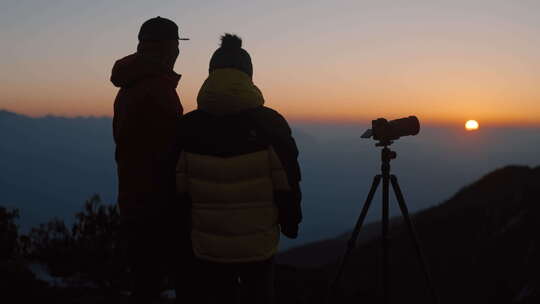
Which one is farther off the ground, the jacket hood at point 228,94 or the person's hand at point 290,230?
the jacket hood at point 228,94

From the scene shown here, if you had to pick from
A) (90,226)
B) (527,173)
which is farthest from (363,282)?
(527,173)

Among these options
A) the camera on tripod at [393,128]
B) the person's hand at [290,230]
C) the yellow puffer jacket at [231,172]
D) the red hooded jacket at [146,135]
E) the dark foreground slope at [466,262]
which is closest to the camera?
the yellow puffer jacket at [231,172]

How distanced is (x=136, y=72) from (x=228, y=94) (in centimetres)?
86

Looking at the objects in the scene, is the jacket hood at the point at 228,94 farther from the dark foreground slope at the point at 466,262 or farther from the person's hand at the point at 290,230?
the dark foreground slope at the point at 466,262

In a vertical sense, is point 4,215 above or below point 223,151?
below

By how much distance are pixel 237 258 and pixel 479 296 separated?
30.1 ft

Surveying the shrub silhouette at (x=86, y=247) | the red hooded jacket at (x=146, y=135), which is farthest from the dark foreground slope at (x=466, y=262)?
the red hooded jacket at (x=146, y=135)

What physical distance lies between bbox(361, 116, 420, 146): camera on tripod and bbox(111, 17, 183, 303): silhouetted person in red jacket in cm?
182

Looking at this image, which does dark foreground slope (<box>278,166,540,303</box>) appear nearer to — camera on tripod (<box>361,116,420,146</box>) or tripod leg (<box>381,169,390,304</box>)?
tripod leg (<box>381,169,390,304</box>)

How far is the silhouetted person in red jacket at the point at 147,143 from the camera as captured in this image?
10.6ft

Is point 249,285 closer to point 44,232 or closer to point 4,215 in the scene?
point 44,232

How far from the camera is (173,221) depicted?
3.13m

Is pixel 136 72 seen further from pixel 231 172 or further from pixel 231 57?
pixel 231 172

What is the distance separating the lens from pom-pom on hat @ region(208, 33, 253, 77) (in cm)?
296
